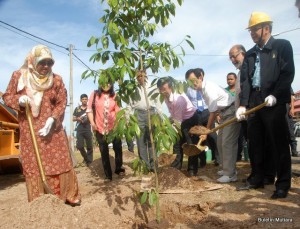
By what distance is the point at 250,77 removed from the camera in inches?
138

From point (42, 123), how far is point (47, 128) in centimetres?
11

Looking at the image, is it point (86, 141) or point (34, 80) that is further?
point (86, 141)

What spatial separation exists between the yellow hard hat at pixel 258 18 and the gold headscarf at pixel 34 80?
2.22 meters

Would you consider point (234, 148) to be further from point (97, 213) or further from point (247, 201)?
point (97, 213)

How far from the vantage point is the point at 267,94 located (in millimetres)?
3293

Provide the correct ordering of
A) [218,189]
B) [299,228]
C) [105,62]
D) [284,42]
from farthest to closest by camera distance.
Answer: [218,189] → [284,42] → [105,62] → [299,228]

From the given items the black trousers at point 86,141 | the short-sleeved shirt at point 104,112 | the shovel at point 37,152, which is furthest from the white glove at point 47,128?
the black trousers at point 86,141

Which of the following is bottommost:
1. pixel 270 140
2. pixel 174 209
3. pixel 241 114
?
pixel 174 209

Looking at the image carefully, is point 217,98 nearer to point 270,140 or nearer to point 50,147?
point 270,140

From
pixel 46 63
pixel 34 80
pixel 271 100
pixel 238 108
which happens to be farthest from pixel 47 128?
pixel 271 100

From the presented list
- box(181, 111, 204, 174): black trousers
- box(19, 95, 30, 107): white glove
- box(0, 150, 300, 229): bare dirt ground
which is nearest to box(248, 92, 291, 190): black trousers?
box(0, 150, 300, 229): bare dirt ground

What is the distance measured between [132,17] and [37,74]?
131cm

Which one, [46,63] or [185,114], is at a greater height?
[46,63]

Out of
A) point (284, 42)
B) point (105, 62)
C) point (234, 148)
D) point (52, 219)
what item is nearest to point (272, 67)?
point (284, 42)
